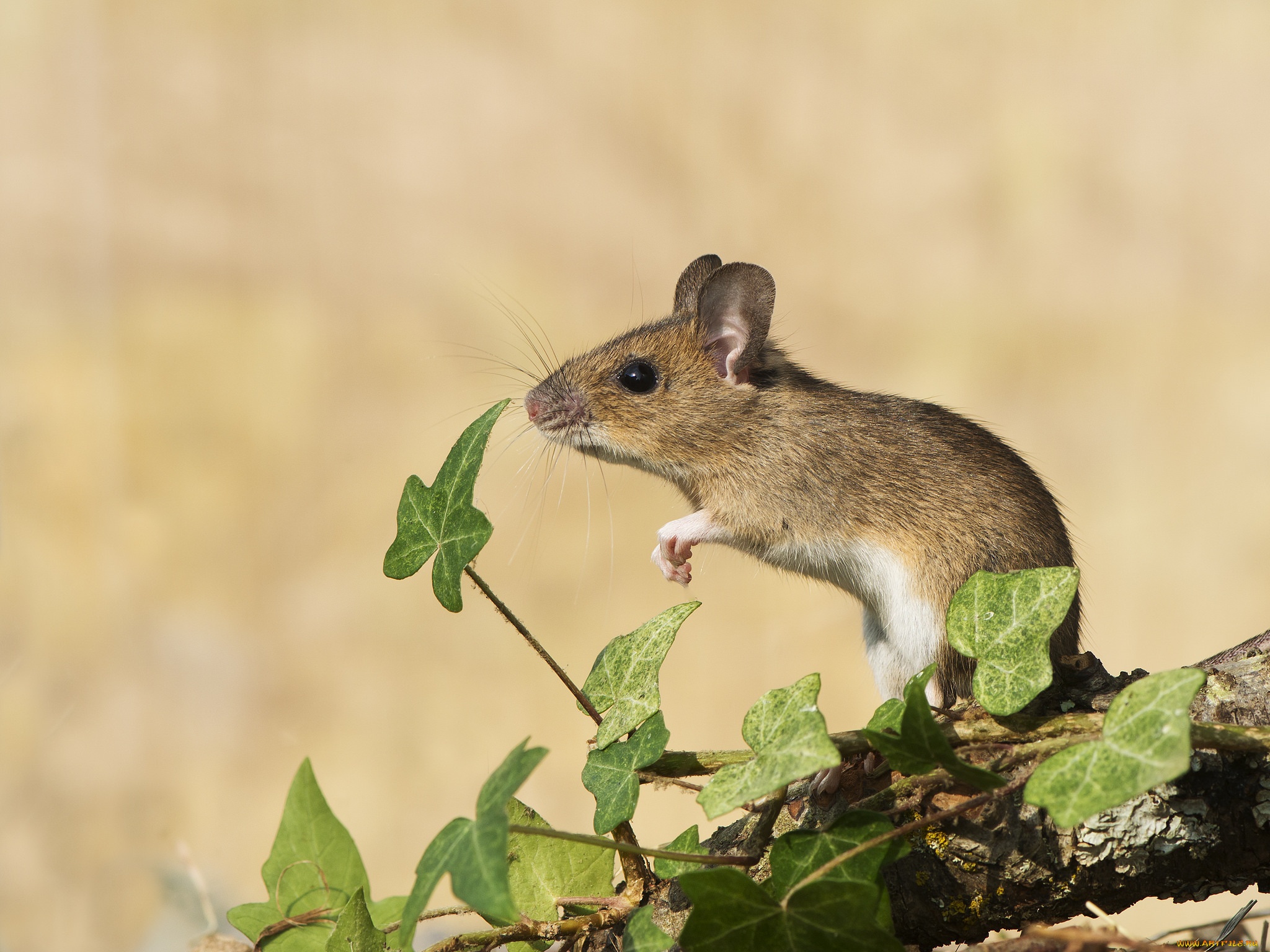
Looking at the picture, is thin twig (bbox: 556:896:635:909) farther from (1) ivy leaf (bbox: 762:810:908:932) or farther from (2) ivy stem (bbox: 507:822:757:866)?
(1) ivy leaf (bbox: 762:810:908:932)

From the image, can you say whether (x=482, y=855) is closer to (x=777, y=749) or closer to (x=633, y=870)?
(x=777, y=749)

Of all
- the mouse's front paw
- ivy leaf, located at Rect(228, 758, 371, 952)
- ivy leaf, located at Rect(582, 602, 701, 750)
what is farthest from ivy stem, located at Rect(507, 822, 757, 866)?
the mouse's front paw

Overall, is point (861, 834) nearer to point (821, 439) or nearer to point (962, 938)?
point (962, 938)

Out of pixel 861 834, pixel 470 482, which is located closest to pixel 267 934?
pixel 470 482

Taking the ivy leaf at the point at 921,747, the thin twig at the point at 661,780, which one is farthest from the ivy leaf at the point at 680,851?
the ivy leaf at the point at 921,747

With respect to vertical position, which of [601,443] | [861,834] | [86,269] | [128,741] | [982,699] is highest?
[86,269]
